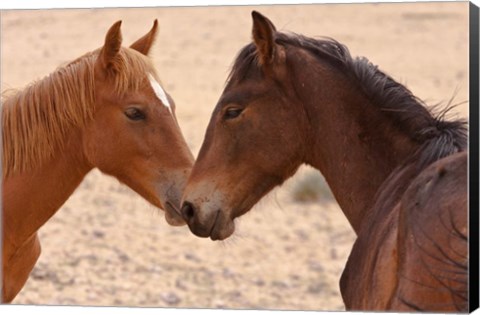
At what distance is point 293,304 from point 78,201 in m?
2.59

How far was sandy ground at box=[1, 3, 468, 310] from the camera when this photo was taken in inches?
250

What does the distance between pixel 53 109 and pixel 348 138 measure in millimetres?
1124

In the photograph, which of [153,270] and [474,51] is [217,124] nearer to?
[474,51]

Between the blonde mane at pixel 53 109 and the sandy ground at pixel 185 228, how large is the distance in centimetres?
118

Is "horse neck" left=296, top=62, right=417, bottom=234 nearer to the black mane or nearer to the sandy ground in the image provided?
the black mane

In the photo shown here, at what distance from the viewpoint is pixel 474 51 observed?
141 inches

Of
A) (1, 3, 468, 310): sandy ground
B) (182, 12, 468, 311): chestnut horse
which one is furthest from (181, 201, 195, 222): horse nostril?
(1, 3, 468, 310): sandy ground

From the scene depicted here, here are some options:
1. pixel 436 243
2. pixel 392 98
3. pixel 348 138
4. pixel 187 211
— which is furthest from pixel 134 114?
pixel 436 243

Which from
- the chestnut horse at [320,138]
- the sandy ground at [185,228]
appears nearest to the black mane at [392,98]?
the chestnut horse at [320,138]

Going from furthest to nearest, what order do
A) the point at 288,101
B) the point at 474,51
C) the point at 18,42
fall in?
the point at 18,42, the point at 474,51, the point at 288,101

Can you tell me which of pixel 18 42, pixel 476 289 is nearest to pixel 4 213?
pixel 476 289

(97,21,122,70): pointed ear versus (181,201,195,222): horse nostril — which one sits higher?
(97,21,122,70): pointed ear

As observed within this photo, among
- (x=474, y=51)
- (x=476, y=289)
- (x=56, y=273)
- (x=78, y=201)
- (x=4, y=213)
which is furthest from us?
(x=78, y=201)

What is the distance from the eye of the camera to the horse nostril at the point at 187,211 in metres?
3.40
